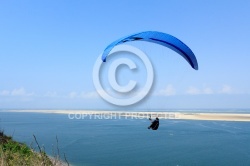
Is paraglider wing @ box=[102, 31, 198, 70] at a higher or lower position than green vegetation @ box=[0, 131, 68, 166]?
higher

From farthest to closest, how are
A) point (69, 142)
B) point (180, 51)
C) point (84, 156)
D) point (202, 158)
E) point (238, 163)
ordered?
point (69, 142) → point (84, 156) → point (202, 158) → point (238, 163) → point (180, 51)

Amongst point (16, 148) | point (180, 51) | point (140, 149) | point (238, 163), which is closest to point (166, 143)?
point (140, 149)

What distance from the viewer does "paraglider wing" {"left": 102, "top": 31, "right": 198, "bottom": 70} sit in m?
11.5

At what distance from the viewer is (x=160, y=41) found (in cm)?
1242

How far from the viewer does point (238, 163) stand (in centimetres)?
2406

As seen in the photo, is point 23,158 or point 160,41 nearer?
point 23,158

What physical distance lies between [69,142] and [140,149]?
33.5 ft

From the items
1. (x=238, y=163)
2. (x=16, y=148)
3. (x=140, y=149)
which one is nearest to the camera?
(x=16, y=148)

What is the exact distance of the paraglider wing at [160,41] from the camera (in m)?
A: 11.5

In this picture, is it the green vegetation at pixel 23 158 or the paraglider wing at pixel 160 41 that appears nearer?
the green vegetation at pixel 23 158

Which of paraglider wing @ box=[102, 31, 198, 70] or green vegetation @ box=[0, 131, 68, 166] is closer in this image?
green vegetation @ box=[0, 131, 68, 166]

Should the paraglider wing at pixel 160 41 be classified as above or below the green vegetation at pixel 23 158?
above

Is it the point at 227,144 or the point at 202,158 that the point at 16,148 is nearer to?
the point at 202,158

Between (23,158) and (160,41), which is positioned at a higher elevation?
(160,41)
